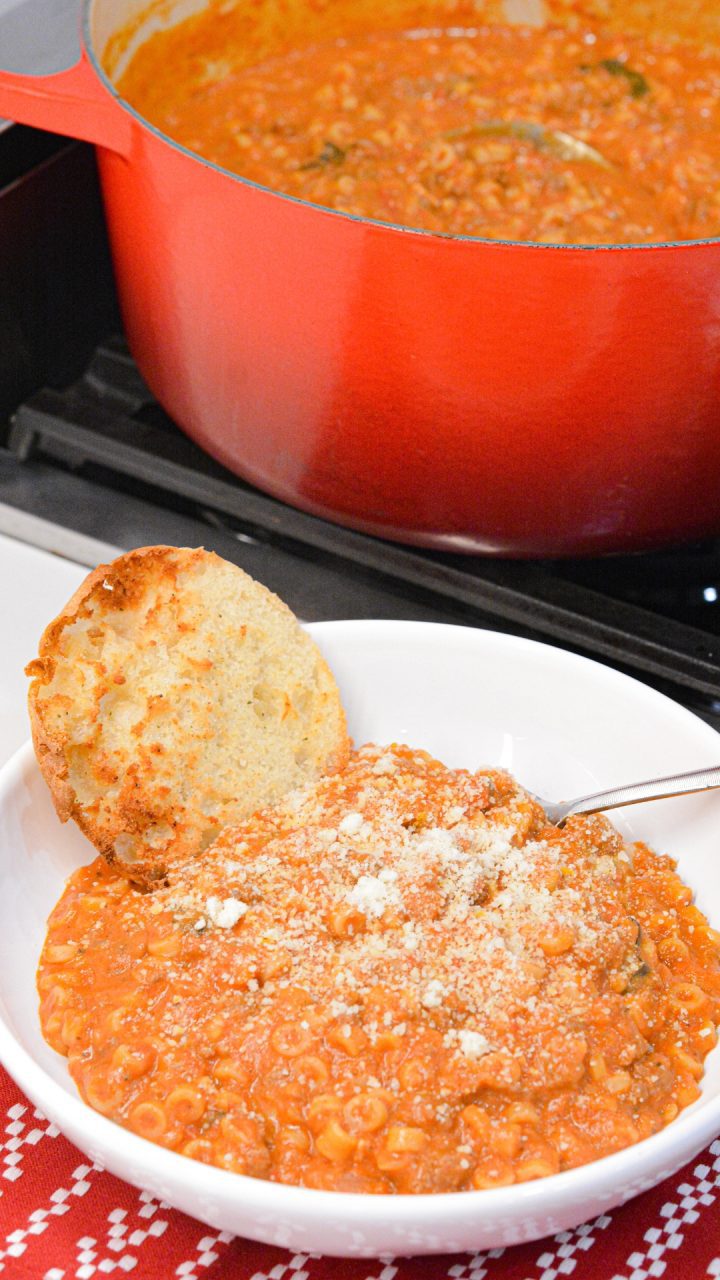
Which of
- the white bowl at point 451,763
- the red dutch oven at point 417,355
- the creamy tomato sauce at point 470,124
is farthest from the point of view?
the creamy tomato sauce at point 470,124

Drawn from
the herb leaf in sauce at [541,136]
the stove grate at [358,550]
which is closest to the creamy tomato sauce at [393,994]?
the stove grate at [358,550]

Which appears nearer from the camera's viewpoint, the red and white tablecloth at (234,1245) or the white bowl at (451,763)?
the white bowl at (451,763)

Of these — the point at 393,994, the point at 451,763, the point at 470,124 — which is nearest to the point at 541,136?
the point at 470,124

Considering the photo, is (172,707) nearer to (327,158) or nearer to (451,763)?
(451,763)

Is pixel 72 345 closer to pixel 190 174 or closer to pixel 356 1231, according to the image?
pixel 190 174

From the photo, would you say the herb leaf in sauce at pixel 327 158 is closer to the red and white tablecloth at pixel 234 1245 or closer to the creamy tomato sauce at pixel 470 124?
the creamy tomato sauce at pixel 470 124
